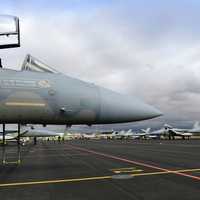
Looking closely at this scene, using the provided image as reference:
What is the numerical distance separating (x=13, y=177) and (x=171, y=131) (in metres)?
80.2

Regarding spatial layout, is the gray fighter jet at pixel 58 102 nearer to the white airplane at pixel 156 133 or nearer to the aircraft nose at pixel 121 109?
the aircraft nose at pixel 121 109

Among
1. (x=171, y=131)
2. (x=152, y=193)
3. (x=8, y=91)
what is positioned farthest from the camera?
(x=171, y=131)

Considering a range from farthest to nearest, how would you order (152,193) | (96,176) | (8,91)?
(96,176) < (8,91) < (152,193)

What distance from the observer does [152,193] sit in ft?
24.7

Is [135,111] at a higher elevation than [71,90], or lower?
lower

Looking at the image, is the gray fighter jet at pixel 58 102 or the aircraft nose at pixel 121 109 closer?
the gray fighter jet at pixel 58 102

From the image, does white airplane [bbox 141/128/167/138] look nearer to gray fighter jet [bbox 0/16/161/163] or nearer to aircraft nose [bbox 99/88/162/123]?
aircraft nose [bbox 99/88/162/123]

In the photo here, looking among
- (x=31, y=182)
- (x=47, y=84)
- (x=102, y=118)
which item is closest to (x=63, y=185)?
(x=31, y=182)

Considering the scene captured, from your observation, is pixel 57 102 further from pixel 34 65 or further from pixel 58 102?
pixel 34 65

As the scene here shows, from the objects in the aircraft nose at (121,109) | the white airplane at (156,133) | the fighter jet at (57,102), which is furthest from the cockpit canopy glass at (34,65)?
the white airplane at (156,133)

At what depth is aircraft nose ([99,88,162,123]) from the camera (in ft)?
29.2

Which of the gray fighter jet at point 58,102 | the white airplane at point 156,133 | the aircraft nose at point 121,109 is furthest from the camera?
the white airplane at point 156,133

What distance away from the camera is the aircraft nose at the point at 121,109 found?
350 inches

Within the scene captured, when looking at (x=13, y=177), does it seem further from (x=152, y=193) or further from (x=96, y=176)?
(x=152, y=193)
